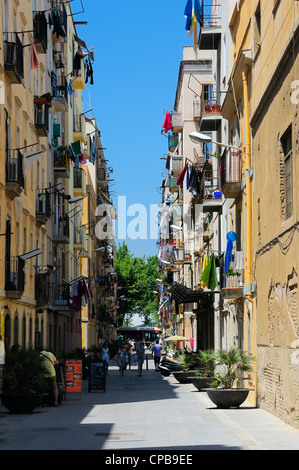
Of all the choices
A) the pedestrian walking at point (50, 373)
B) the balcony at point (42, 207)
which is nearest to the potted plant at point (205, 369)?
the pedestrian walking at point (50, 373)

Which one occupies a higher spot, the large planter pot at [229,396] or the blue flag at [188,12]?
the blue flag at [188,12]

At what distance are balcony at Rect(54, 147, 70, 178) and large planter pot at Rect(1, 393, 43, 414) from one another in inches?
864

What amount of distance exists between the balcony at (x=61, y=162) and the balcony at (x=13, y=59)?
15045mm

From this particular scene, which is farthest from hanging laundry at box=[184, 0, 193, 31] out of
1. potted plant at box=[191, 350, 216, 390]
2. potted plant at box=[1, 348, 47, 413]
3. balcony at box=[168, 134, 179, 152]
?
balcony at box=[168, 134, 179, 152]

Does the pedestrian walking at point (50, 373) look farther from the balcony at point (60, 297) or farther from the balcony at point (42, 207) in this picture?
the balcony at point (60, 297)

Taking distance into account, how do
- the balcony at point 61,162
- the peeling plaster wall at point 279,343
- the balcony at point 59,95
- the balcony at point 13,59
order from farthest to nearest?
the balcony at point 61,162 → the balcony at point 59,95 → the balcony at point 13,59 → the peeling plaster wall at point 279,343

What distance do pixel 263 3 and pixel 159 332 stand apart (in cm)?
10464

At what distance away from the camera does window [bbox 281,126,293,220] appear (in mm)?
17484

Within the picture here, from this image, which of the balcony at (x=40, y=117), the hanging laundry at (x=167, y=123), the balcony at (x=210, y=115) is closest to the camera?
the balcony at (x=40, y=117)

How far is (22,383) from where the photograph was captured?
21.5m

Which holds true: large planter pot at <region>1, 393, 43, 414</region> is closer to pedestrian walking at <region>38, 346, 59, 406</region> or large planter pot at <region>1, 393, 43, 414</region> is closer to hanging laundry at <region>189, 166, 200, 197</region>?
pedestrian walking at <region>38, 346, 59, 406</region>

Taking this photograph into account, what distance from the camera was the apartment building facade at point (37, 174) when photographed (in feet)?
89.6
